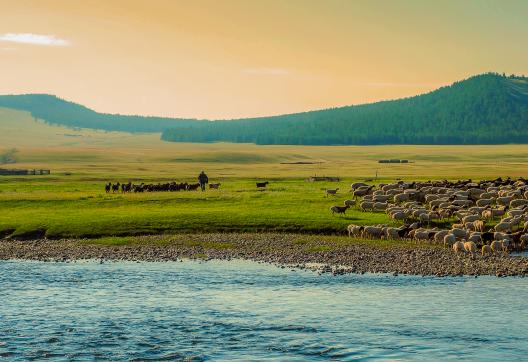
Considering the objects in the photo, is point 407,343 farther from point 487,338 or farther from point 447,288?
point 447,288

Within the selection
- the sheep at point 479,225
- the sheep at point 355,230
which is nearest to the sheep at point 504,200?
the sheep at point 479,225

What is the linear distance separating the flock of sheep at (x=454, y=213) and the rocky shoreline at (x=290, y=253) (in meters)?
1.65

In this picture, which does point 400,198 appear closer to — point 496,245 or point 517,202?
point 517,202

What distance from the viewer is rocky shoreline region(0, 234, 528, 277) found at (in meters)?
30.0

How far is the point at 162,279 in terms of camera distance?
1107 inches

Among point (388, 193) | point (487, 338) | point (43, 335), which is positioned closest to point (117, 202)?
point (388, 193)

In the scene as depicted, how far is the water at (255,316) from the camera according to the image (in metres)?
19.1

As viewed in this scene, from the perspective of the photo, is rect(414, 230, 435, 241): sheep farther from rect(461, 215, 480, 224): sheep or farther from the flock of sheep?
rect(461, 215, 480, 224): sheep

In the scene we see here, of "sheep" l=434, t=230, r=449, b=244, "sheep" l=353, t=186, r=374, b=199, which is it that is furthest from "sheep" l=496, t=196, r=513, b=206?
"sheep" l=434, t=230, r=449, b=244

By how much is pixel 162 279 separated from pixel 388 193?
26.9 m

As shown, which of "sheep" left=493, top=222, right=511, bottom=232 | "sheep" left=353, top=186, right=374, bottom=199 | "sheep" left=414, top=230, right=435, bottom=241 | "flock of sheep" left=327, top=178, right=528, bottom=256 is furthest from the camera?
"sheep" left=353, top=186, right=374, bottom=199

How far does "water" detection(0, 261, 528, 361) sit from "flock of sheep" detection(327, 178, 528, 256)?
802cm

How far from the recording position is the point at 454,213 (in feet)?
143

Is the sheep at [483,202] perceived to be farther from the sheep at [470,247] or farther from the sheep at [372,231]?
the sheep at [470,247]
